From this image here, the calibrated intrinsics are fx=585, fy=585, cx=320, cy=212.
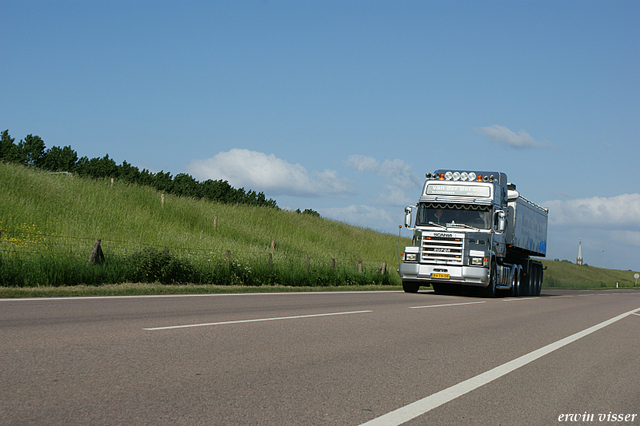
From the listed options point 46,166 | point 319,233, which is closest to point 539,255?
point 319,233

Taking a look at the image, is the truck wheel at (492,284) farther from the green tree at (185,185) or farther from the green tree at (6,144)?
the green tree at (185,185)

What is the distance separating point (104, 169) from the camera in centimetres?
8562

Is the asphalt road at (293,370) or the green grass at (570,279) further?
the green grass at (570,279)

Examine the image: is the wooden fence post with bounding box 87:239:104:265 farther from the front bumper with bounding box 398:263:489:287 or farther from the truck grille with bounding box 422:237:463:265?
the truck grille with bounding box 422:237:463:265

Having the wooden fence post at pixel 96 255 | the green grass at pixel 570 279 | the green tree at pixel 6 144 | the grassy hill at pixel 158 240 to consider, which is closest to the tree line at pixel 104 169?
the green tree at pixel 6 144

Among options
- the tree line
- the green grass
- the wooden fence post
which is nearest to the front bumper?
the wooden fence post

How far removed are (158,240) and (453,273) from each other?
1773cm

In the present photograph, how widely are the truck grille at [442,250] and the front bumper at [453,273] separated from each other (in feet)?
0.75

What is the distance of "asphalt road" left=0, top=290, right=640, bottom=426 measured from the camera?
4.61 meters

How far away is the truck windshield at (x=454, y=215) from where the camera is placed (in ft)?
70.8

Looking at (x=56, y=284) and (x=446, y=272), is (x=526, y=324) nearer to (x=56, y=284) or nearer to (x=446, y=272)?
(x=446, y=272)

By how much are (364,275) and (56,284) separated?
16.9 metres

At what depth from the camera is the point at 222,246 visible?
33.6 m

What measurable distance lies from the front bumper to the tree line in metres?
48.4
